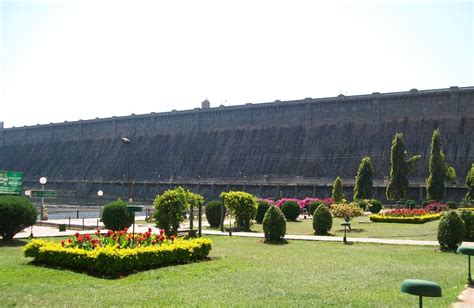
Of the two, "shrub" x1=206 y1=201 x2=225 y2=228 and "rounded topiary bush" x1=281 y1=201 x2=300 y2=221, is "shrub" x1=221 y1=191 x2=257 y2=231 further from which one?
"rounded topiary bush" x1=281 y1=201 x2=300 y2=221

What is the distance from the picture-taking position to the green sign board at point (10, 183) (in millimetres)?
19250

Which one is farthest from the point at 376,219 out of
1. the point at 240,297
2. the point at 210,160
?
the point at 210,160

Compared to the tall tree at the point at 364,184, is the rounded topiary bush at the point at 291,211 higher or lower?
lower

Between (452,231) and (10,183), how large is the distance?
1594 cm

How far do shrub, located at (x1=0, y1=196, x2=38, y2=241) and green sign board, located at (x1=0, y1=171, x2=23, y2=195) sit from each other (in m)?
2.89

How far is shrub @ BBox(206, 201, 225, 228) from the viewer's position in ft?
81.9

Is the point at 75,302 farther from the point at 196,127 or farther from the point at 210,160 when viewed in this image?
the point at 196,127

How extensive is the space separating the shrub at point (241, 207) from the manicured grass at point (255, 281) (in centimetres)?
880

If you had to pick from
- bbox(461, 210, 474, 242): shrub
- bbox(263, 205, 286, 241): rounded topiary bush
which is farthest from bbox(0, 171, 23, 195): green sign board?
bbox(461, 210, 474, 242): shrub

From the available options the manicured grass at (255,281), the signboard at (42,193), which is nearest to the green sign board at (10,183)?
the signboard at (42,193)

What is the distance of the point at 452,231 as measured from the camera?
48.8 feet

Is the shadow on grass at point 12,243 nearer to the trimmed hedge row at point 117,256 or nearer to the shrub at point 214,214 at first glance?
the trimmed hedge row at point 117,256

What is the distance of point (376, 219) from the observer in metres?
26.5

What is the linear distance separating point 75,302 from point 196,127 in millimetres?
68709
